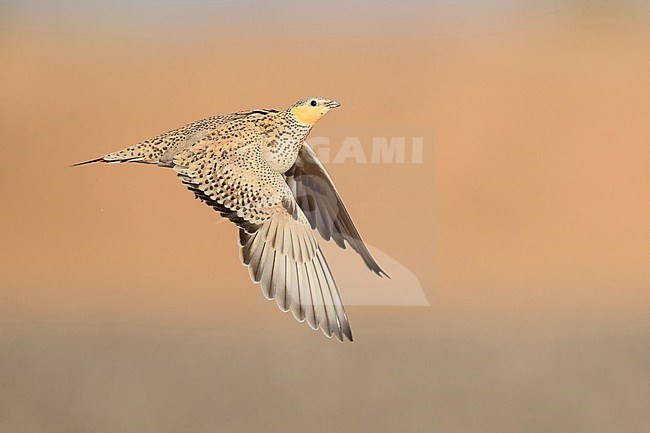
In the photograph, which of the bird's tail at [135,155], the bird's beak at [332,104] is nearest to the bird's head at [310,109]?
the bird's beak at [332,104]

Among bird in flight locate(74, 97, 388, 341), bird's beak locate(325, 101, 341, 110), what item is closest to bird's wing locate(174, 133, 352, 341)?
bird in flight locate(74, 97, 388, 341)

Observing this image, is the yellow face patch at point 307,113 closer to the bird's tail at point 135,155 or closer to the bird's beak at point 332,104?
the bird's beak at point 332,104

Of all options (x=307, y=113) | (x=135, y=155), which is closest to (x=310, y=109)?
(x=307, y=113)

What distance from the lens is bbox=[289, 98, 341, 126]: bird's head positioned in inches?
69.3

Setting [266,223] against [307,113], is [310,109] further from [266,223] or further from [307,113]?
[266,223]

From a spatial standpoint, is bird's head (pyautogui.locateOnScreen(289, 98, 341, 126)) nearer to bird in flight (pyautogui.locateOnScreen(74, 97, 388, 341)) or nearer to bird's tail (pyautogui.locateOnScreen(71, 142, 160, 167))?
bird in flight (pyautogui.locateOnScreen(74, 97, 388, 341))

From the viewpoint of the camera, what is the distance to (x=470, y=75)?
1.77m

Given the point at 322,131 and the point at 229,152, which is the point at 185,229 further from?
the point at 322,131

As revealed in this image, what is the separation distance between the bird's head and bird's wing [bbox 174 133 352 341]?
10 cm

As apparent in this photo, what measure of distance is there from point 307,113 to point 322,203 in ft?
0.65

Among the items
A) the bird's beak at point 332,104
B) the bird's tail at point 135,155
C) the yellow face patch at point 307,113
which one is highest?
the bird's beak at point 332,104

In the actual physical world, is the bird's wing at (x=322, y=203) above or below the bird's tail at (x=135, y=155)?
below

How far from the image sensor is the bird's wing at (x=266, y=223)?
68.1 inches

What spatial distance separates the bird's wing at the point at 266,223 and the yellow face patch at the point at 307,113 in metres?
0.09
